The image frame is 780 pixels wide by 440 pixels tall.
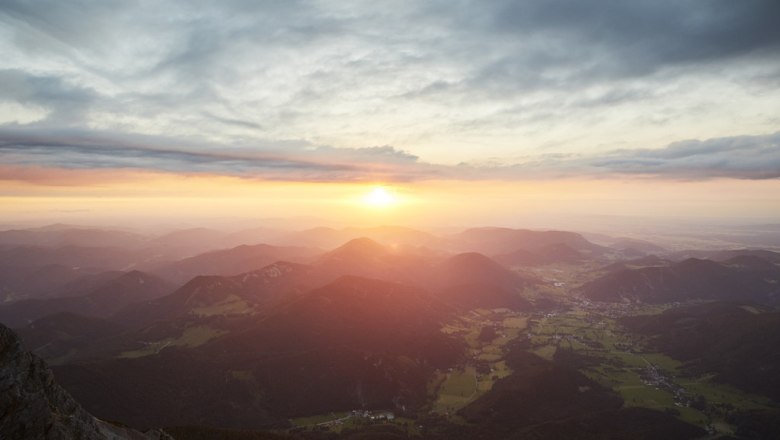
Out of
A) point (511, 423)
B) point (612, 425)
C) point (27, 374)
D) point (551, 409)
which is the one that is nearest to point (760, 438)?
point (612, 425)

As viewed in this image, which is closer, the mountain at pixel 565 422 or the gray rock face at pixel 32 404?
the gray rock face at pixel 32 404

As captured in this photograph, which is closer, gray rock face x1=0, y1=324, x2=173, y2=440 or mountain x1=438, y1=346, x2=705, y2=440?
gray rock face x1=0, y1=324, x2=173, y2=440

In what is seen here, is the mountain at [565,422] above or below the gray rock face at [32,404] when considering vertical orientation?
below

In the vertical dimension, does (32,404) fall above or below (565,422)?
above

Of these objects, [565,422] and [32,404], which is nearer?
[32,404]

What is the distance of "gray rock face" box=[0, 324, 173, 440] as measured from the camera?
51.4 meters

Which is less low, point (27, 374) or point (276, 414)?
point (27, 374)

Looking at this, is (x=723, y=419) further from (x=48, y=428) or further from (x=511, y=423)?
(x=48, y=428)

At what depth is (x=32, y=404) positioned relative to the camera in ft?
175

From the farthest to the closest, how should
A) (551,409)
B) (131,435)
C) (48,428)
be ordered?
(551,409), (131,435), (48,428)

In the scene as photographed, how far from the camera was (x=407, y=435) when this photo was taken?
556ft

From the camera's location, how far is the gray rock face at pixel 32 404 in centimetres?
5141

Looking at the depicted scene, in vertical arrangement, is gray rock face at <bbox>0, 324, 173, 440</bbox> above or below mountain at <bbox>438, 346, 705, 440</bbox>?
above

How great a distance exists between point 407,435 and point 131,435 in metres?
119
